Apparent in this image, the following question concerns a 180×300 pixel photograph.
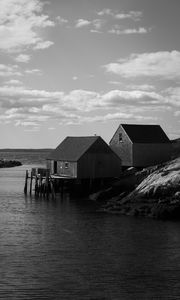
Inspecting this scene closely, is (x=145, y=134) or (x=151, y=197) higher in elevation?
(x=145, y=134)

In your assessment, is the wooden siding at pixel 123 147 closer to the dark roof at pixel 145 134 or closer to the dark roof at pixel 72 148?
the dark roof at pixel 145 134

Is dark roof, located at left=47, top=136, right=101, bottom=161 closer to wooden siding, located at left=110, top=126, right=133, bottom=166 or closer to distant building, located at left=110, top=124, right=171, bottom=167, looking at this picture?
wooden siding, located at left=110, top=126, right=133, bottom=166

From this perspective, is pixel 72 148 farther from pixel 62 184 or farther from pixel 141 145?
pixel 141 145

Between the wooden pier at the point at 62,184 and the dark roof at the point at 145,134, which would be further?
the dark roof at the point at 145,134

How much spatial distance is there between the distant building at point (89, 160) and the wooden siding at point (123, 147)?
288cm

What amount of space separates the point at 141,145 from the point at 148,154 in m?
1.63

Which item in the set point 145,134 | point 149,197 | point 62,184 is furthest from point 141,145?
point 149,197

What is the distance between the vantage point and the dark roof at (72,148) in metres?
63.3

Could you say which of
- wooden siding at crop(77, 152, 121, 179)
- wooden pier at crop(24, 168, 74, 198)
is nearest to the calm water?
wooden siding at crop(77, 152, 121, 179)

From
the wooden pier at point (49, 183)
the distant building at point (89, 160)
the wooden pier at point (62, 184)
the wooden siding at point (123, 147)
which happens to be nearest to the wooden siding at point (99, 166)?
the distant building at point (89, 160)

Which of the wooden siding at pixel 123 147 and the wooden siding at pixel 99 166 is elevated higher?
the wooden siding at pixel 123 147

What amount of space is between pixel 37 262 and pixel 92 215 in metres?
18.6

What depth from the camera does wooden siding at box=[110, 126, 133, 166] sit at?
66.8m

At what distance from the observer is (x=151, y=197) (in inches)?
1880
